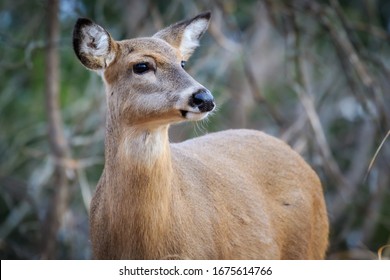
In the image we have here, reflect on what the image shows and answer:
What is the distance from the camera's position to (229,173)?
8555mm

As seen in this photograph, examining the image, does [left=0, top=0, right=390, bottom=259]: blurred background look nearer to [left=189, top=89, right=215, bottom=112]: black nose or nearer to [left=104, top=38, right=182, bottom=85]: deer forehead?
[left=104, top=38, right=182, bottom=85]: deer forehead

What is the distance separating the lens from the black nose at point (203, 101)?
7.11 meters

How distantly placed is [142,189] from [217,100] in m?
6.32

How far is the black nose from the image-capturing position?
23.3ft

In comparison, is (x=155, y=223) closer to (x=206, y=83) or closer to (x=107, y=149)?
(x=107, y=149)

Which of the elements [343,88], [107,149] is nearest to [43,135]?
[343,88]

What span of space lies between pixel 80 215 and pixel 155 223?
7.48 m

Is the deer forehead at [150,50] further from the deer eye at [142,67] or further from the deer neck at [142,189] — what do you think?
the deer neck at [142,189]

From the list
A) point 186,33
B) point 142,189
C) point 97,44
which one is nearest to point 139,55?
point 97,44

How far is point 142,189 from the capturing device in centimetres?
762

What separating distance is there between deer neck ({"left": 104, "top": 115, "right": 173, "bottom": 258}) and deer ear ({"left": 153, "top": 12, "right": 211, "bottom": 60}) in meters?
1.19

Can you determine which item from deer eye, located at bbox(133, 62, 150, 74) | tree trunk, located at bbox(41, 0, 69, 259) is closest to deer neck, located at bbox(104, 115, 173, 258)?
deer eye, located at bbox(133, 62, 150, 74)

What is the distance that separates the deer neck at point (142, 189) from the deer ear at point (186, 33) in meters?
1.19

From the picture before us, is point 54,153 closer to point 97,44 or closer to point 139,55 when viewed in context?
point 97,44
